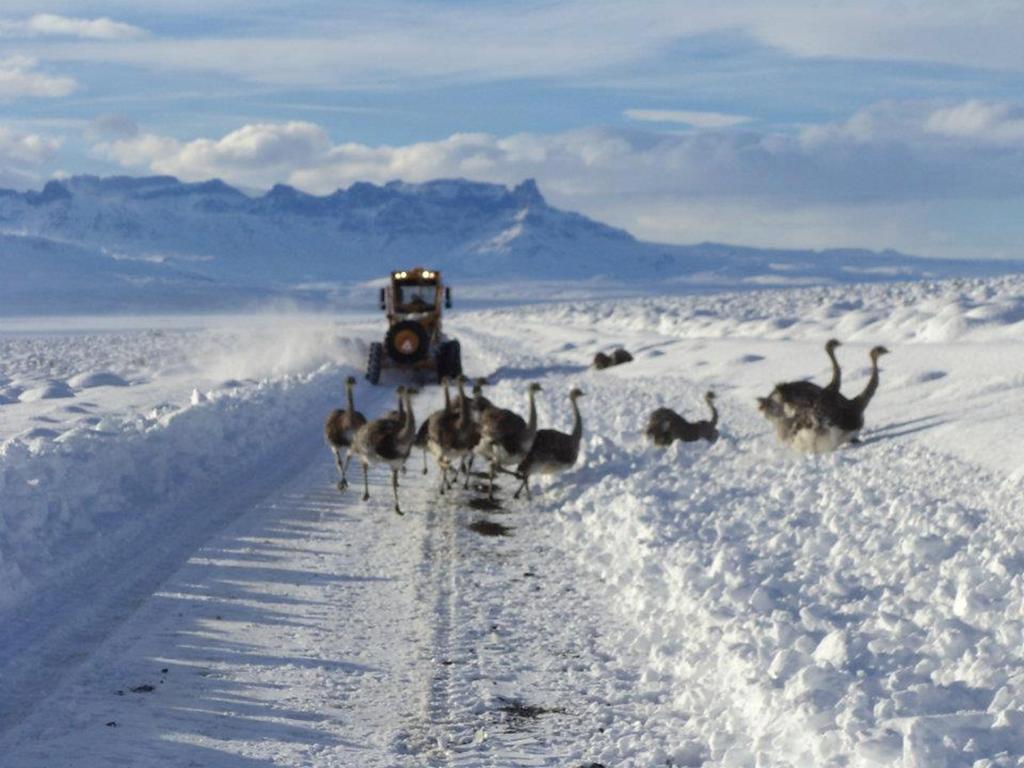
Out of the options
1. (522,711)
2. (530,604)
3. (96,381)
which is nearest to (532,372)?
(96,381)

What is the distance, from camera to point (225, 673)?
6883 millimetres

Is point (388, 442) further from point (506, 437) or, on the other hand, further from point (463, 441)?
point (506, 437)

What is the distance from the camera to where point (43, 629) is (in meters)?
7.62

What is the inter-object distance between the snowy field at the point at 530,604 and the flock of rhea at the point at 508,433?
0.34 meters

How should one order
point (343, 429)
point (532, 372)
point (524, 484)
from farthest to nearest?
1. point (532, 372)
2. point (343, 429)
3. point (524, 484)

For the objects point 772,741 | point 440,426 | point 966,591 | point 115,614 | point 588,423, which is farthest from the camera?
point 588,423

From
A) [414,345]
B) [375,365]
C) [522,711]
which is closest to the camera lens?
[522,711]

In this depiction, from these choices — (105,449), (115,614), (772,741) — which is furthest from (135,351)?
(772,741)

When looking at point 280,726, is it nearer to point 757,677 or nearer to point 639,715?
point 639,715

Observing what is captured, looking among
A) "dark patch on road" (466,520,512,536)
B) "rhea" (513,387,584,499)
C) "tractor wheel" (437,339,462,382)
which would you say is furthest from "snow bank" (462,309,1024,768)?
"tractor wheel" (437,339,462,382)

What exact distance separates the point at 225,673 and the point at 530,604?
7.72 ft

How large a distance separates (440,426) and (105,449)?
3.58m

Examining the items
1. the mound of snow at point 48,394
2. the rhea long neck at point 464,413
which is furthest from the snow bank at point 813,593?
the mound of snow at point 48,394

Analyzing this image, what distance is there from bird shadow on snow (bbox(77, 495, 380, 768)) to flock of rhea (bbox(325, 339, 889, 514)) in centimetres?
314
